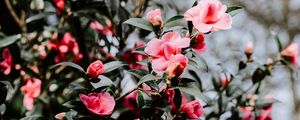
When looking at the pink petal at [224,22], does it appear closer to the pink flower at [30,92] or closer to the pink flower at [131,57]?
the pink flower at [131,57]

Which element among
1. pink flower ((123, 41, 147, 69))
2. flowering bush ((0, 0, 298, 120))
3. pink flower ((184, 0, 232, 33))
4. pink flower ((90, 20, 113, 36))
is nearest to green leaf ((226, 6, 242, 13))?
pink flower ((184, 0, 232, 33))

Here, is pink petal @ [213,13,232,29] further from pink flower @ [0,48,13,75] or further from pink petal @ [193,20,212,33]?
pink flower @ [0,48,13,75]

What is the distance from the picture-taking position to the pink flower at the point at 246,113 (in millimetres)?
1525

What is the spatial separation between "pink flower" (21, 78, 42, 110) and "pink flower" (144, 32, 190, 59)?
706 millimetres

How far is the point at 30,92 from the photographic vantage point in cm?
145

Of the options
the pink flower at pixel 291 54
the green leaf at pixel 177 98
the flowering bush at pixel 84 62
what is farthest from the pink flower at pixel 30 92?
the pink flower at pixel 291 54

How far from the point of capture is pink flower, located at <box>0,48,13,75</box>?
140 centimetres

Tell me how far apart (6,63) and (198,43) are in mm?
776

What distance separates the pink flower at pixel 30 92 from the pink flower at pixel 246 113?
0.74 m

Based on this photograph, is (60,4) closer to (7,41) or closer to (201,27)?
(7,41)

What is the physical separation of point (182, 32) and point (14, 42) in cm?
75

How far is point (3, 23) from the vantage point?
61.3 inches

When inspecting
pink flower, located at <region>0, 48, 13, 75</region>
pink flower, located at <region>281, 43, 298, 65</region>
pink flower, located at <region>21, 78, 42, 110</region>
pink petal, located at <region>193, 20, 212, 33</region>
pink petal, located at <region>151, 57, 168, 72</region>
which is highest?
pink petal, located at <region>193, 20, 212, 33</region>

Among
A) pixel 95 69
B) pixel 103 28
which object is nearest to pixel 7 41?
pixel 103 28
